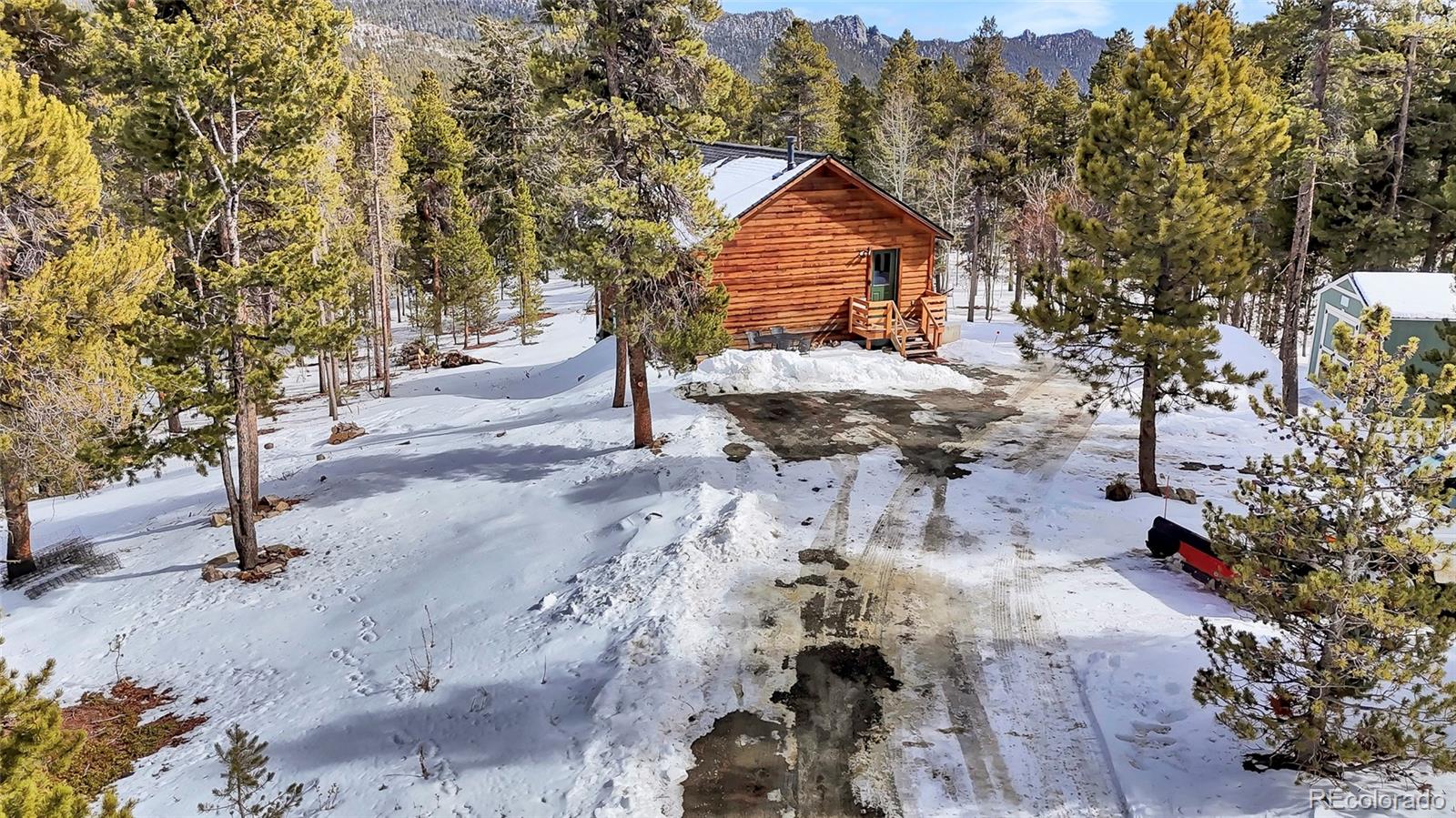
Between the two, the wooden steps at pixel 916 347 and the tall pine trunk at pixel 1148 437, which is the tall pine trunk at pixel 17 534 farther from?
the wooden steps at pixel 916 347

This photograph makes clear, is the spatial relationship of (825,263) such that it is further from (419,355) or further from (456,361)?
(419,355)

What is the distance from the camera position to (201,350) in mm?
14422

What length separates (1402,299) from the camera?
25.5m

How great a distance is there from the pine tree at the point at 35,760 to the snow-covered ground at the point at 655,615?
346 centimetres

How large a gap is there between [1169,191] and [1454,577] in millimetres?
7059

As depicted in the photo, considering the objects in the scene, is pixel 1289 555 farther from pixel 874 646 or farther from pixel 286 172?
pixel 286 172

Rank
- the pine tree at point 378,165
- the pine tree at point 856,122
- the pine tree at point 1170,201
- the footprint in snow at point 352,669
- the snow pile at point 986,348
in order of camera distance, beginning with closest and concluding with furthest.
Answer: the footprint in snow at point 352,669, the pine tree at point 1170,201, the snow pile at point 986,348, the pine tree at point 378,165, the pine tree at point 856,122

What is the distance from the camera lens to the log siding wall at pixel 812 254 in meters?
26.0

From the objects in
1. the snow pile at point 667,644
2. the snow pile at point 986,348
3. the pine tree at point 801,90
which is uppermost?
the pine tree at point 801,90

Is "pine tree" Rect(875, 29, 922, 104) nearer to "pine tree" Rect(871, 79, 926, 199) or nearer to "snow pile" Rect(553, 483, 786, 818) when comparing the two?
"pine tree" Rect(871, 79, 926, 199)

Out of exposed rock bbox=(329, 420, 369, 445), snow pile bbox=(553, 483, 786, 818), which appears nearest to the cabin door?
snow pile bbox=(553, 483, 786, 818)

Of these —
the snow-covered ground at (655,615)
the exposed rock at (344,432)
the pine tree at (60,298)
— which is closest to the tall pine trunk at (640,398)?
the snow-covered ground at (655,615)

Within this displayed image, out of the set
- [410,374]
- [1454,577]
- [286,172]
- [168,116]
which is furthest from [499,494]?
[410,374]

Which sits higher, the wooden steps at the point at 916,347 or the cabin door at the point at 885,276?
the cabin door at the point at 885,276
